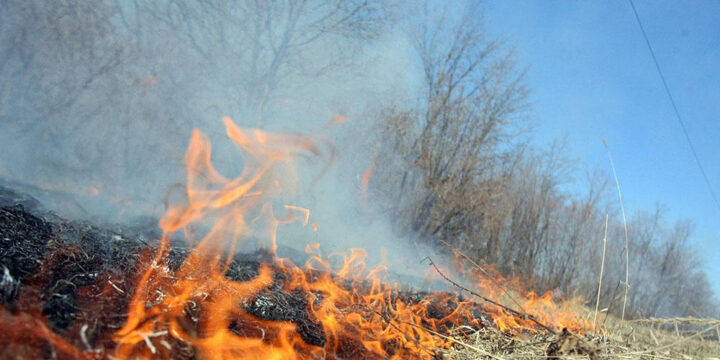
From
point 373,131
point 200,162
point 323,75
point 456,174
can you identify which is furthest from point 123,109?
point 456,174

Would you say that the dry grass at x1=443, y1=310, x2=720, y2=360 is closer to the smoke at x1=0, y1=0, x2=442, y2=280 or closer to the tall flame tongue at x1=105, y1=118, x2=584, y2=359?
the tall flame tongue at x1=105, y1=118, x2=584, y2=359

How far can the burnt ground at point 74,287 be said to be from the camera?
1.54 metres

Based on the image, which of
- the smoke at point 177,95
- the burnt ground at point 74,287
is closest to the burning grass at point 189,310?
the burnt ground at point 74,287

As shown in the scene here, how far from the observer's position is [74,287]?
195cm

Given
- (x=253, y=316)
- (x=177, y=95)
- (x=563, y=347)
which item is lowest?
(x=253, y=316)

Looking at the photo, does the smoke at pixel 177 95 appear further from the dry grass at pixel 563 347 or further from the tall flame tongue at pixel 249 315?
the dry grass at pixel 563 347

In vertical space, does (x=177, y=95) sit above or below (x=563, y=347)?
above

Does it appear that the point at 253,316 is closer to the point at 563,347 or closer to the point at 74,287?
the point at 74,287

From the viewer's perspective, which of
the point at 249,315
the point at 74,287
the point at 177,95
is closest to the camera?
the point at 74,287

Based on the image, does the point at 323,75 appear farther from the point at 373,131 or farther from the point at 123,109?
the point at 123,109

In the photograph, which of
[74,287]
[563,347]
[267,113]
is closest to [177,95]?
[267,113]

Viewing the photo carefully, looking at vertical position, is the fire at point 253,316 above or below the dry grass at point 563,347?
below

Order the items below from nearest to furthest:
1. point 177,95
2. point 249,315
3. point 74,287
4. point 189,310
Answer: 1. point 74,287
2. point 189,310
3. point 249,315
4. point 177,95

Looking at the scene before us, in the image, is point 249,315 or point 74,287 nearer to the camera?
point 74,287
